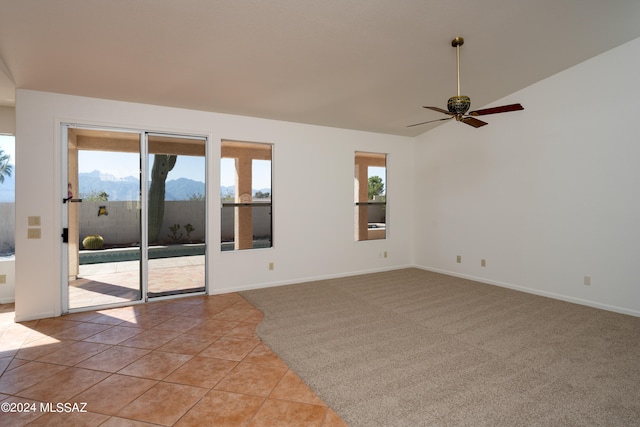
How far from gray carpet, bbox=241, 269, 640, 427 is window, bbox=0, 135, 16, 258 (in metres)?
3.33

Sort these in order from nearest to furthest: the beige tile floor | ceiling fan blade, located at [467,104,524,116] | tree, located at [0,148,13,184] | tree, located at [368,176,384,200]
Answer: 1. the beige tile floor
2. ceiling fan blade, located at [467,104,524,116]
3. tree, located at [0,148,13,184]
4. tree, located at [368,176,384,200]

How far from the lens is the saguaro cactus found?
14.5 ft

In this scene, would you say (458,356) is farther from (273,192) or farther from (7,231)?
(7,231)

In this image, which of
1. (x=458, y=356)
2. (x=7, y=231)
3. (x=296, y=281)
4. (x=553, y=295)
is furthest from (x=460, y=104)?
(x=7, y=231)

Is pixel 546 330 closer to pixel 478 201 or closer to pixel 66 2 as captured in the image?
pixel 478 201

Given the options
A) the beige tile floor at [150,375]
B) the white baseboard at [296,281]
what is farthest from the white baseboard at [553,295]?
the beige tile floor at [150,375]

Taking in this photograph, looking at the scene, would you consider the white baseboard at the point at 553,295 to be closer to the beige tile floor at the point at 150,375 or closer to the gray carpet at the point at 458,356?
the gray carpet at the point at 458,356

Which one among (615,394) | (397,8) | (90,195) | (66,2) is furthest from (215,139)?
(615,394)

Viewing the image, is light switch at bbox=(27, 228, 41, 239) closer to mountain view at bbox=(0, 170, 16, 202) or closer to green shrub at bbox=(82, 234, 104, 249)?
green shrub at bbox=(82, 234, 104, 249)

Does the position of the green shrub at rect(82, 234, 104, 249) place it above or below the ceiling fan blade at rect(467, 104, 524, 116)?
below

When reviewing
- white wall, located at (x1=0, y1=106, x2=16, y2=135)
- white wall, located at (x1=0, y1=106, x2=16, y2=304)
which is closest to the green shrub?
white wall, located at (x1=0, y1=106, x2=16, y2=304)

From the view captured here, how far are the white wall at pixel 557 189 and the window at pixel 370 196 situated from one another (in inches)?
43.1

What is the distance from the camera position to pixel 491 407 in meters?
2.11

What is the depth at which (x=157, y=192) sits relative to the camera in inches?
175
